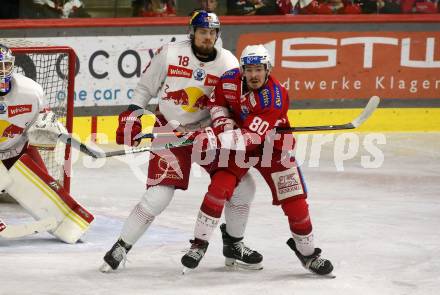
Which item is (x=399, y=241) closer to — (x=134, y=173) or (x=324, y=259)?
(x=324, y=259)

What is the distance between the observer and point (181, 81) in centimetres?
645

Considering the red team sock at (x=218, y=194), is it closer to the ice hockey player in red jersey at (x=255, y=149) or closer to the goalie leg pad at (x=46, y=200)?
the ice hockey player in red jersey at (x=255, y=149)

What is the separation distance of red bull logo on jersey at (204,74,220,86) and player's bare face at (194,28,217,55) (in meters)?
0.14

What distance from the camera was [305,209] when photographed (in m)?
6.23

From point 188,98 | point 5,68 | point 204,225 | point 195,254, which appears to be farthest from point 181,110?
point 5,68

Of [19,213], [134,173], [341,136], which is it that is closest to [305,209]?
[19,213]

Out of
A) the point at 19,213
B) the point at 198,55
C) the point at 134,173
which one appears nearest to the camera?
the point at 198,55

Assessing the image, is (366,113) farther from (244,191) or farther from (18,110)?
(18,110)

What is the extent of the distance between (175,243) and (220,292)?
1126 millimetres

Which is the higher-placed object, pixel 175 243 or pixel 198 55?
pixel 198 55

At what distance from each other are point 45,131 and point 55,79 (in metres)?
1.51

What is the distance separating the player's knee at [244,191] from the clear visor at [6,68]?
1425 mm

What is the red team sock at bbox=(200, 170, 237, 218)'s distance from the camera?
609 centimetres

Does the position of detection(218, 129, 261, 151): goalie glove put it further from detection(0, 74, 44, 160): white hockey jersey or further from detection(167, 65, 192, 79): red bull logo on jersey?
detection(0, 74, 44, 160): white hockey jersey
